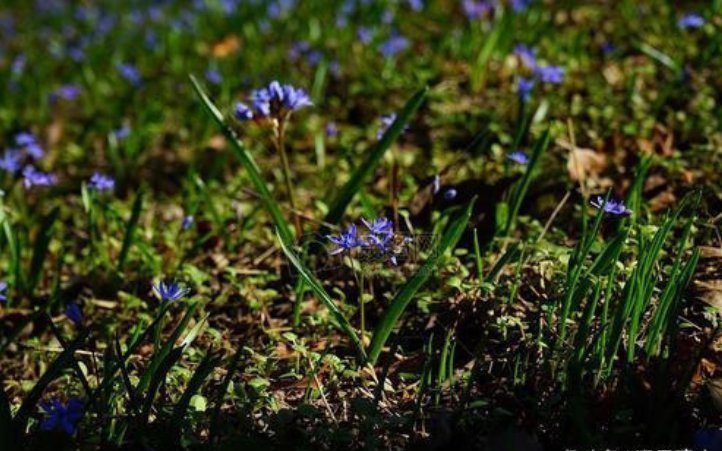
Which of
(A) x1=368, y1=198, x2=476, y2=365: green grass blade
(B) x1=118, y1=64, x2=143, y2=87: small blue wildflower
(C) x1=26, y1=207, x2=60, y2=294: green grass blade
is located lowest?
(A) x1=368, y1=198, x2=476, y2=365: green grass blade

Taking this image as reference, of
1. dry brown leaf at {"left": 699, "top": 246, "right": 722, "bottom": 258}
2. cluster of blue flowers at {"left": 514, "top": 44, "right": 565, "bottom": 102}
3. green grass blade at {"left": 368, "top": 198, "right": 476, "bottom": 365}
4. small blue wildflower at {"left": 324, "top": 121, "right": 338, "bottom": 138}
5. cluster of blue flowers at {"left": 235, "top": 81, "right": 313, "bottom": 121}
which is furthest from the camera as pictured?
small blue wildflower at {"left": 324, "top": 121, "right": 338, "bottom": 138}

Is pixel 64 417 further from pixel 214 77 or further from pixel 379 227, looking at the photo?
pixel 214 77

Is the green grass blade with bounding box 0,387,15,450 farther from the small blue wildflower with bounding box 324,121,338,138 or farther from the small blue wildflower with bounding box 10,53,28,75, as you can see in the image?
the small blue wildflower with bounding box 10,53,28,75

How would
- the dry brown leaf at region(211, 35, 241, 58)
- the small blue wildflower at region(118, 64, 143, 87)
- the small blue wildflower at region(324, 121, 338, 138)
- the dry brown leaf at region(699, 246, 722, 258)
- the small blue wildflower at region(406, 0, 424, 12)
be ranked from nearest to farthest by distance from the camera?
the dry brown leaf at region(699, 246, 722, 258) < the small blue wildflower at region(324, 121, 338, 138) < the small blue wildflower at region(118, 64, 143, 87) < the small blue wildflower at region(406, 0, 424, 12) < the dry brown leaf at region(211, 35, 241, 58)

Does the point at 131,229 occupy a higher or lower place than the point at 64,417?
higher

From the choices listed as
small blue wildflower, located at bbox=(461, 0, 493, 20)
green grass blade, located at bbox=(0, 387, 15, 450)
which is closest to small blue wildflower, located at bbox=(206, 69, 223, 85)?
small blue wildflower, located at bbox=(461, 0, 493, 20)

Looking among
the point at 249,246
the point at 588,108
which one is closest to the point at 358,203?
the point at 249,246

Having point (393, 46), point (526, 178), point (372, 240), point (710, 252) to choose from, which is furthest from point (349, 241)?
point (393, 46)

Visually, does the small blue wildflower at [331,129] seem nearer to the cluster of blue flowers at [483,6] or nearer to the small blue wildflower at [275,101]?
the small blue wildflower at [275,101]
